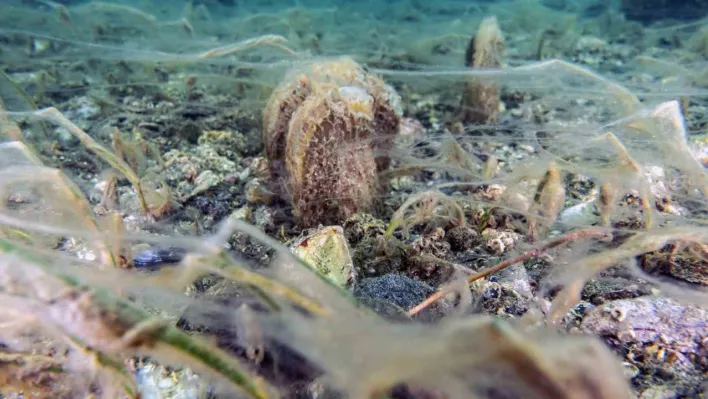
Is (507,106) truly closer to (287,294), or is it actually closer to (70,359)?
(287,294)

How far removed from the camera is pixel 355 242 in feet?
9.20

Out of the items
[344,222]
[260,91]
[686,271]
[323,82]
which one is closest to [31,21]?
[260,91]

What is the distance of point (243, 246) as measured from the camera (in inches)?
106

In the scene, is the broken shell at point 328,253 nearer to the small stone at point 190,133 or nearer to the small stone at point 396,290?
the small stone at point 396,290

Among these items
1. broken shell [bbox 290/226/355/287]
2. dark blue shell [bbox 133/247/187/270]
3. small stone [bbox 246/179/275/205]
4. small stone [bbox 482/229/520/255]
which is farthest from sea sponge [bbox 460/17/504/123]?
dark blue shell [bbox 133/247/187/270]

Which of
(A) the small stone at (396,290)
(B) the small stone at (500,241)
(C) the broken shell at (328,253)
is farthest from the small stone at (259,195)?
(B) the small stone at (500,241)

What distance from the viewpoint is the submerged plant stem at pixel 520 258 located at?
6.05ft

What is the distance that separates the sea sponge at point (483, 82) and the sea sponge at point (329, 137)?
208cm

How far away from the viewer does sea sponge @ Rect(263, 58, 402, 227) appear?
2900 millimetres

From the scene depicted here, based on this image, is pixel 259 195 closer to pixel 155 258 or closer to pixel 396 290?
pixel 155 258

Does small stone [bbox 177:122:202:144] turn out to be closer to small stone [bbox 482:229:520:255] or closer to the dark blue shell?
the dark blue shell

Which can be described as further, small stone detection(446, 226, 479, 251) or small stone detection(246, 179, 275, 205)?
small stone detection(246, 179, 275, 205)

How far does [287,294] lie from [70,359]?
87 centimetres

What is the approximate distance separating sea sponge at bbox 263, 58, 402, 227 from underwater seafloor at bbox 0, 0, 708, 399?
2 centimetres
